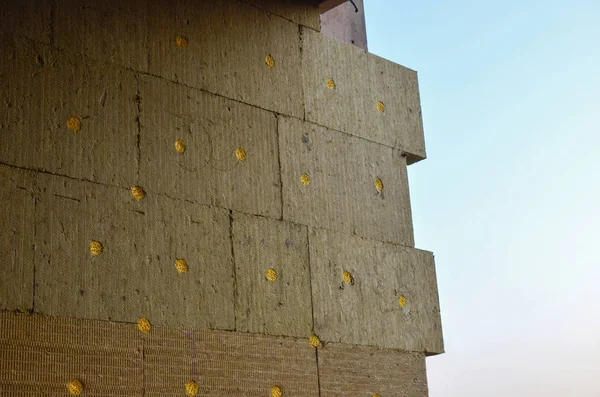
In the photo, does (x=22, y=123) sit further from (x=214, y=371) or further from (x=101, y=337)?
(x=214, y=371)

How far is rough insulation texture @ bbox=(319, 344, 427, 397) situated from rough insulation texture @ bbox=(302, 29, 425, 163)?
5.20ft

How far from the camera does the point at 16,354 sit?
4.61m

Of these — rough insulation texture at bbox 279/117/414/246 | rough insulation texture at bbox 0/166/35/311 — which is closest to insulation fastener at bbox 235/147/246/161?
rough insulation texture at bbox 279/117/414/246

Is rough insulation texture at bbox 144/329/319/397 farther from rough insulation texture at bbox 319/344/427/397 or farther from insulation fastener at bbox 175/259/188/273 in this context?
insulation fastener at bbox 175/259/188/273

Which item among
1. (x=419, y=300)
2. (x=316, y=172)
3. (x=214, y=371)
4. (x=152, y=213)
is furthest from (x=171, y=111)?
(x=419, y=300)

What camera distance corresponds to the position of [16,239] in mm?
4797

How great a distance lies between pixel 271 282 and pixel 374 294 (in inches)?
34.1

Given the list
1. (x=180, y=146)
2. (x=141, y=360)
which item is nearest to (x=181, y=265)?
(x=141, y=360)

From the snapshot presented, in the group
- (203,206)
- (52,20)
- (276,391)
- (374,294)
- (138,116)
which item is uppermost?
(52,20)

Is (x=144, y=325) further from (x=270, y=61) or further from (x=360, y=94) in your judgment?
(x=360, y=94)

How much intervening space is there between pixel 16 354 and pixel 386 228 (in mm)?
2891

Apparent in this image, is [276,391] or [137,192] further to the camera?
[276,391]

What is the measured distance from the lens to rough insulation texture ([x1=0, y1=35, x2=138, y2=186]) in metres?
5.01

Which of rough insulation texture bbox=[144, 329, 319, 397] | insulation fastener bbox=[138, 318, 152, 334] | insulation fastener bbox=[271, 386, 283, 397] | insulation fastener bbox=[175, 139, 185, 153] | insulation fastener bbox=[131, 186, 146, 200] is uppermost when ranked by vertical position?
insulation fastener bbox=[175, 139, 185, 153]
